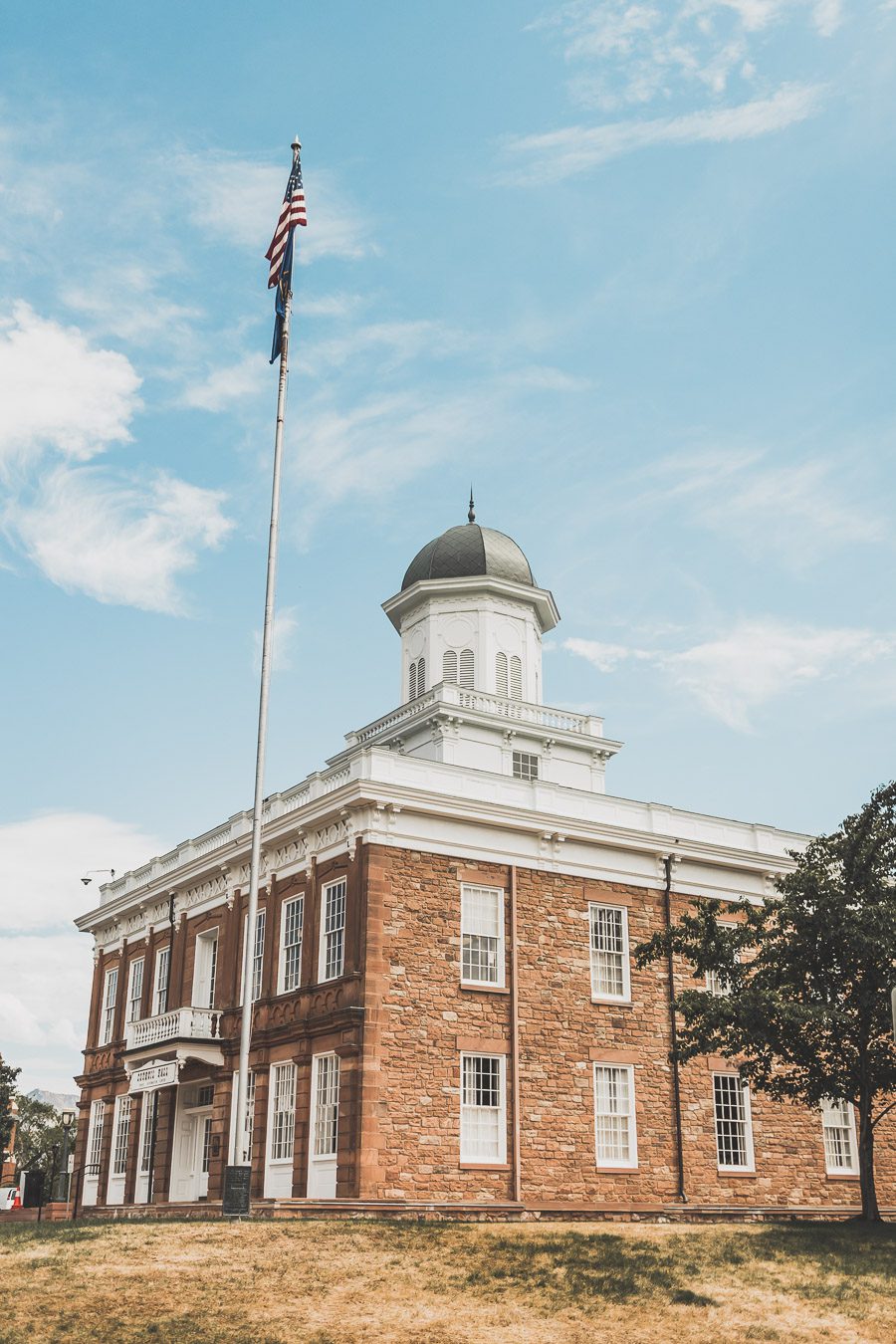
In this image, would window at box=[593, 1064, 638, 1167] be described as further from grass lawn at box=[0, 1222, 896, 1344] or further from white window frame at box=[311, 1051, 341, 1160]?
grass lawn at box=[0, 1222, 896, 1344]

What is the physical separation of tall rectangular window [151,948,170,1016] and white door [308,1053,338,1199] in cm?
916

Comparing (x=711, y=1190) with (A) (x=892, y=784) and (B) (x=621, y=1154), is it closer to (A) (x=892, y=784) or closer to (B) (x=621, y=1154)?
(B) (x=621, y=1154)

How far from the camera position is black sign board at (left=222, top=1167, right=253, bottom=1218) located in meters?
A: 23.5

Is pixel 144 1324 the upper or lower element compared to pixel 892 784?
lower

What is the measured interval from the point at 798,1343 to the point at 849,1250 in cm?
635

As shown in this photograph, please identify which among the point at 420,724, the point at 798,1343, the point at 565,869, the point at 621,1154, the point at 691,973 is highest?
the point at 420,724

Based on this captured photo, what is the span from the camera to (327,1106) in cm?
2981

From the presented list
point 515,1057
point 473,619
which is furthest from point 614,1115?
point 473,619

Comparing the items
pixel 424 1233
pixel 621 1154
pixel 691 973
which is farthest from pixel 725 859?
pixel 424 1233

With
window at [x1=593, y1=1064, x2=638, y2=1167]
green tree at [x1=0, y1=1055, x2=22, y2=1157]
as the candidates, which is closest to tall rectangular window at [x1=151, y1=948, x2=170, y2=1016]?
window at [x1=593, y1=1064, x2=638, y2=1167]

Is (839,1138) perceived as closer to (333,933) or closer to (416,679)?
(333,933)

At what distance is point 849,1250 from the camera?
22.7 m

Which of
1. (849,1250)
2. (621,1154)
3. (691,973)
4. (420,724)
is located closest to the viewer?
(849,1250)

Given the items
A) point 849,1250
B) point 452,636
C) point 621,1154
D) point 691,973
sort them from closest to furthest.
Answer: point 849,1250
point 621,1154
point 691,973
point 452,636
